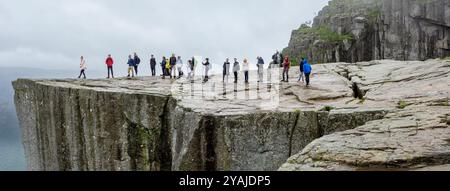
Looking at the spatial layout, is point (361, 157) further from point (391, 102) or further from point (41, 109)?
point (41, 109)

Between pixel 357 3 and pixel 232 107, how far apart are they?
6614cm

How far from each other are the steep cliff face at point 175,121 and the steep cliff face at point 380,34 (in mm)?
34258

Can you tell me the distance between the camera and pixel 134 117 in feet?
109

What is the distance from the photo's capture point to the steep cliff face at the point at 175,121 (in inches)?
963

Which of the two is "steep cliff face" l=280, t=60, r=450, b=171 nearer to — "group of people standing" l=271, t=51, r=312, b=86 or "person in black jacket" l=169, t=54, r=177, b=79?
"group of people standing" l=271, t=51, r=312, b=86

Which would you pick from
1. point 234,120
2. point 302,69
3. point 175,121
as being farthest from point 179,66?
point 234,120

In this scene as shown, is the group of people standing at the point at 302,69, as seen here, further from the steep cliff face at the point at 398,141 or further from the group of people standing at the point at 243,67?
the steep cliff face at the point at 398,141

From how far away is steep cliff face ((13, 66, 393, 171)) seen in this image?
80.3 feet

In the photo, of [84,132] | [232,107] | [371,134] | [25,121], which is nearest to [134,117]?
[84,132]

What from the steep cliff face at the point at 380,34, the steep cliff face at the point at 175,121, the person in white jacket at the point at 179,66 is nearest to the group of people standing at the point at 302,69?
the steep cliff face at the point at 175,121

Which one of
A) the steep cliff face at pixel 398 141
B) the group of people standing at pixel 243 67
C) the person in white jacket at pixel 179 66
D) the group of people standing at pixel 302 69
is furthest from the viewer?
the person in white jacket at pixel 179 66

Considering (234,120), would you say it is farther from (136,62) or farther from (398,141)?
(136,62)

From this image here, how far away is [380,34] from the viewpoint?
261 feet
